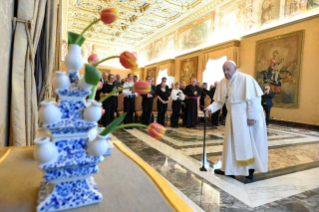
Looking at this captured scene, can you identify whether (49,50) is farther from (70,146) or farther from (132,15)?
(132,15)

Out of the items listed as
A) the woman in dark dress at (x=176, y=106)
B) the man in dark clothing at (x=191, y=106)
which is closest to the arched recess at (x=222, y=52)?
the man in dark clothing at (x=191, y=106)

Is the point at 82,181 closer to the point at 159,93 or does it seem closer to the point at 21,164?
the point at 21,164

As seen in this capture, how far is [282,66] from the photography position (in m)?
8.70

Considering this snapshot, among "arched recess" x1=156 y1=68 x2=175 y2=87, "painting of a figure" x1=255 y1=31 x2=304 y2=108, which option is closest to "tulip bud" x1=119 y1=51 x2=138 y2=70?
"painting of a figure" x1=255 y1=31 x2=304 y2=108

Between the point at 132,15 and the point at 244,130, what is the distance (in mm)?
13386

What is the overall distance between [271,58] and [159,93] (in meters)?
5.73

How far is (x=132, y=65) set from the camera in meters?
0.67

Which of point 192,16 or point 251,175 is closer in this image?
point 251,175

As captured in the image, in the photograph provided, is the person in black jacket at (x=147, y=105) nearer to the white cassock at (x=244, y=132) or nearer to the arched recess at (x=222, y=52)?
the white cassock at (x=244, y=132)

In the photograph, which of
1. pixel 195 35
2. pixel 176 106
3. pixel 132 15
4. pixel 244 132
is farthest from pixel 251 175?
pixel 132 15

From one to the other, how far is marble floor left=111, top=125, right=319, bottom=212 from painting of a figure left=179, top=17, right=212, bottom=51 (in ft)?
31.7

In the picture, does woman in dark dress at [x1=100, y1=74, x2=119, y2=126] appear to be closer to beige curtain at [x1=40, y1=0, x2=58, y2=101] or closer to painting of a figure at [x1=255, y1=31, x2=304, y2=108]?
beige curtain at [x1=40, y1=0, x2=58, y2=101]

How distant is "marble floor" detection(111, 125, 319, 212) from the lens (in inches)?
86.0

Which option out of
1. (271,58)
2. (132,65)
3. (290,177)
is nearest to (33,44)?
(132,65)
